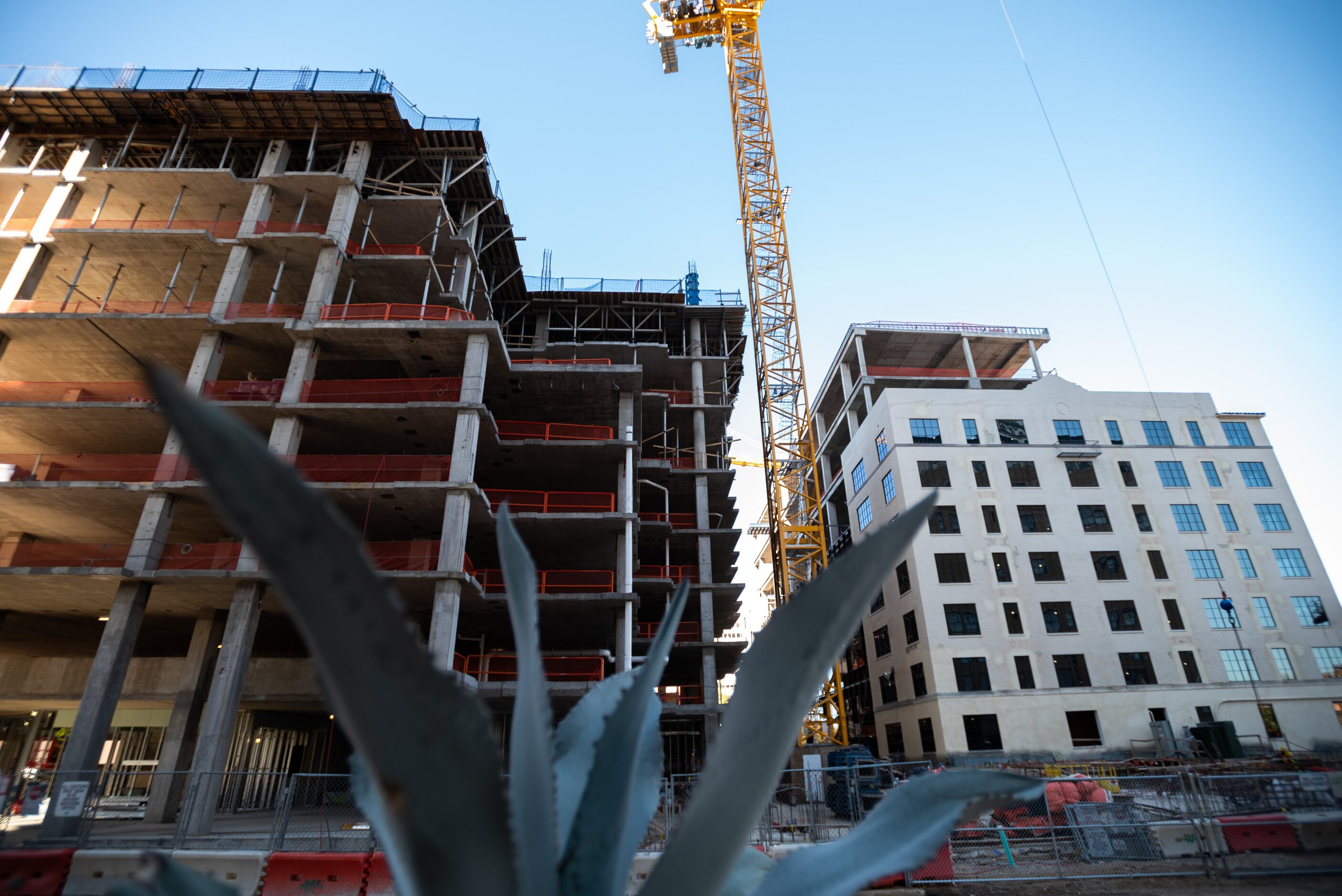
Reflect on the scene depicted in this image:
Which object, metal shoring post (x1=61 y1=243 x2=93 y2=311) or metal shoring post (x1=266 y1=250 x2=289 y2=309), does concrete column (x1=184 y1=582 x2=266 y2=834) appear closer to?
metal shoring post (x1=266 y1=250 x2=289 y2=309)

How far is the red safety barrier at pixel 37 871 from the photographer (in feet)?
29.9

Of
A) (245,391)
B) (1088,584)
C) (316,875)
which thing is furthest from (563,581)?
(1088,584)

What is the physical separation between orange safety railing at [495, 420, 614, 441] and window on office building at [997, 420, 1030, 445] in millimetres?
22281

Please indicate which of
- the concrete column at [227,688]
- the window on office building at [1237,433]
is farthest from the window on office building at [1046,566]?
the concrete column at [227,688]

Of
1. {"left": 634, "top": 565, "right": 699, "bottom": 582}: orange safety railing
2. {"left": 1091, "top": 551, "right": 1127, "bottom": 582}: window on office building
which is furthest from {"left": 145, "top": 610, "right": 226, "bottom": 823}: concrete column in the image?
{"left": 1091, "top": 551, "right": 1127, "bottom": 582}: window on office building

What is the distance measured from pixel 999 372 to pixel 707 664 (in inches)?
1259

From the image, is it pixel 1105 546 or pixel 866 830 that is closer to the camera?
pixel 866 830

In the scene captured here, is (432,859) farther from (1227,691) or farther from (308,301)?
(1227,691)

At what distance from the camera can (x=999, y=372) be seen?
47344 mm

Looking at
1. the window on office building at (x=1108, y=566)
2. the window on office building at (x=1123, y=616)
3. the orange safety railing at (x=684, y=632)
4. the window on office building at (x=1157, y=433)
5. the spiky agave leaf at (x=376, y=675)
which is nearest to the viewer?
the spiky agave leaf at (x=376, y=675)

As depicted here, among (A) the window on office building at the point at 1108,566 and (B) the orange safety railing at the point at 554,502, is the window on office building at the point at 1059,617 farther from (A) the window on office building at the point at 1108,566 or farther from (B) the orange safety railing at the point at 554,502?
(B) the orange safety railing at the point at 554,502

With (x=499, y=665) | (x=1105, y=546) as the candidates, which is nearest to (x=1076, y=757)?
(x=1105, y=546)

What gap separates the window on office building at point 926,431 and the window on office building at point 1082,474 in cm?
708

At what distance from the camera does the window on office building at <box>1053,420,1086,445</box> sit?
121 feet
